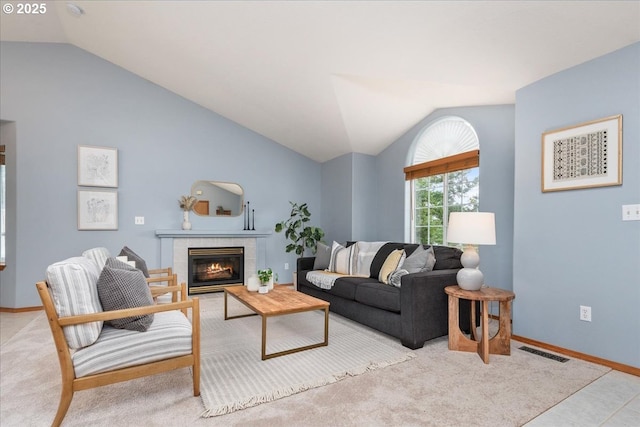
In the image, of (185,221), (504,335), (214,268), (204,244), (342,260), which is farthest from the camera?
(214,268)

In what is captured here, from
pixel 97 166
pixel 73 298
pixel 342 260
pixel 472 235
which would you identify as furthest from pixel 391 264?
pixel 97 166

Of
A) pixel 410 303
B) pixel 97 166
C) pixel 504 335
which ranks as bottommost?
pixel 504 335

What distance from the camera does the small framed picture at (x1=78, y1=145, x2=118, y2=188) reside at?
14.7 feet

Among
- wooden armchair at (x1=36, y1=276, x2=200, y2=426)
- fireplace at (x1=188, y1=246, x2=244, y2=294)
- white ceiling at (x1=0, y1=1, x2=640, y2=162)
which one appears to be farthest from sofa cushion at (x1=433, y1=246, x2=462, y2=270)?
fireplace at (x1=188, y1=246, x2=244, y2=294)

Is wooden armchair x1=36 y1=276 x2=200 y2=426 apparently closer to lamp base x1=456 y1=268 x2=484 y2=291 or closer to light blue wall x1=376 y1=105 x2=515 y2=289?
lamp base x1=456 y1=268 x2=484 y2=291

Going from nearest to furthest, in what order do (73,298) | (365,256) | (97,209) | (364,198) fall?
(73,298)
(365,256)
(97,209)
(364,198)

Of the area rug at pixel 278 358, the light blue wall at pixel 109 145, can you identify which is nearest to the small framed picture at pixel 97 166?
the light blue wall at pixel 109 145

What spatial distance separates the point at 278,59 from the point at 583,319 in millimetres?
3865

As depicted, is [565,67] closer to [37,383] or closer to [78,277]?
[78,277]

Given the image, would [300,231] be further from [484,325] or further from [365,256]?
[484,325]

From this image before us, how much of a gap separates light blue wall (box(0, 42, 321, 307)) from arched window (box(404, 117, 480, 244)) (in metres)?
2.51

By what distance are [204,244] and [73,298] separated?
3.55 meters

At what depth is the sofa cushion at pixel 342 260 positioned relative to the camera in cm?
420

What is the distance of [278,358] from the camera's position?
8.58 ft
